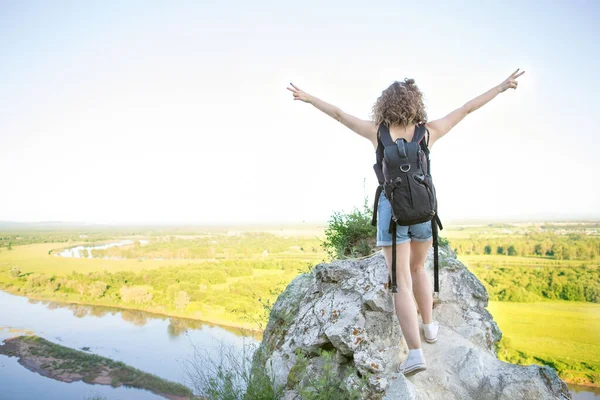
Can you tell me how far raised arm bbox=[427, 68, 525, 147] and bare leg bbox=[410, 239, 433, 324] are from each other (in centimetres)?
95

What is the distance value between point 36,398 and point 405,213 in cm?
3430

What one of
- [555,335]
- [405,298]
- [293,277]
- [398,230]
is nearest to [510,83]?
[398,230]

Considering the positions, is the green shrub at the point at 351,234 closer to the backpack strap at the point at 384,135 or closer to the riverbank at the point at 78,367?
the backpack strap at the point at 384,135

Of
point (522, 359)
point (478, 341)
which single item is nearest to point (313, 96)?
point (478, 341)

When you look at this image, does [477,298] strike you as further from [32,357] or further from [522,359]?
[32,357]

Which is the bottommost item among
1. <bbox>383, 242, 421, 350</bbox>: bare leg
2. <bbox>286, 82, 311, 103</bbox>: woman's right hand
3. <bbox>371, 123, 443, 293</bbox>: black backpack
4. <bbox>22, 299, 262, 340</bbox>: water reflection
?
<bbox>22, 299, 262, 340</bbox>: water reflection

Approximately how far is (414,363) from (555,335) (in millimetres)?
22824

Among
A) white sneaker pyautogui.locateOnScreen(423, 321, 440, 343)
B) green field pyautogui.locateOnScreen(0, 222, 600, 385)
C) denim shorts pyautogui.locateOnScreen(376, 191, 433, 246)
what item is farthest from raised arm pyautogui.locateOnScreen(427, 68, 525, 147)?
green field pyautogui.locateOnScreen(0, 222, 600, 385)

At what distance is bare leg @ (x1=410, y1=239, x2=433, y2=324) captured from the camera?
11.6ft

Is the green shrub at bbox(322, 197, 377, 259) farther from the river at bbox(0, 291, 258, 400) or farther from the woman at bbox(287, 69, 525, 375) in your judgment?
the river at bbox(0, 291, 258, 400)

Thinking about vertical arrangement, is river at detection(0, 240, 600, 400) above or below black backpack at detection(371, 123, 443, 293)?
below

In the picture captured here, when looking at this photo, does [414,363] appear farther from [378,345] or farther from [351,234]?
[351,234]

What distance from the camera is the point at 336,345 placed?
4.03m

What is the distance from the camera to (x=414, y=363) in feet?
11.3
